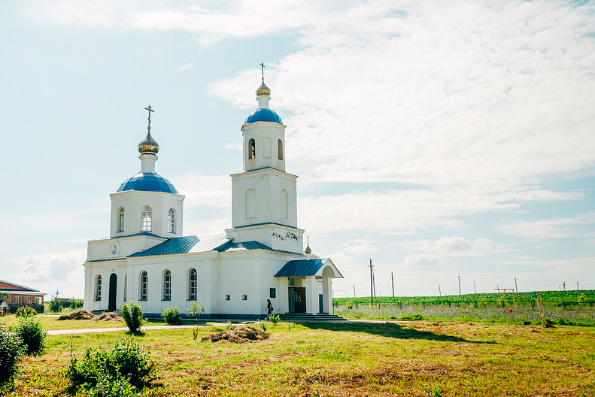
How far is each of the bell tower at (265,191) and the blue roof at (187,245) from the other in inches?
49.5

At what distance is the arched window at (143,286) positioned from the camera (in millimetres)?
33281

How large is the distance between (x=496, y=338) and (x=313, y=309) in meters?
13.0

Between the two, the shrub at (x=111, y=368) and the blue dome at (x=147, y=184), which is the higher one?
the blue dome at (x=147, y=184)

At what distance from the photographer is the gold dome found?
126 feet

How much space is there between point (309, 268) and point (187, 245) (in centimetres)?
923

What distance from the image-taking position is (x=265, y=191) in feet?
102

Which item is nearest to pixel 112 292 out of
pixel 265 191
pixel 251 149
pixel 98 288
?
pixel 98 288

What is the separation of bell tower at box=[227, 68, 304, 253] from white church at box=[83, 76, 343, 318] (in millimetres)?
64

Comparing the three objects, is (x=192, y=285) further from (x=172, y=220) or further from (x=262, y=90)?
(x=262, y=90)

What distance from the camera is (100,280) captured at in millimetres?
36938

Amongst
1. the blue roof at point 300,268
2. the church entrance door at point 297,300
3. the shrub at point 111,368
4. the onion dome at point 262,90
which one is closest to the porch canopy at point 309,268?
the blue roof at point 300,268

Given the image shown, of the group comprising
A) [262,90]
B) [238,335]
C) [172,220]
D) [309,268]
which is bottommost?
[238,335]

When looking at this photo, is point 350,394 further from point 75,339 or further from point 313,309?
point 313,309

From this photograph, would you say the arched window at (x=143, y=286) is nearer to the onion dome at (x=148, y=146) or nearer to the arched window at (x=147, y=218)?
the arched window at (x=147, y=218)
